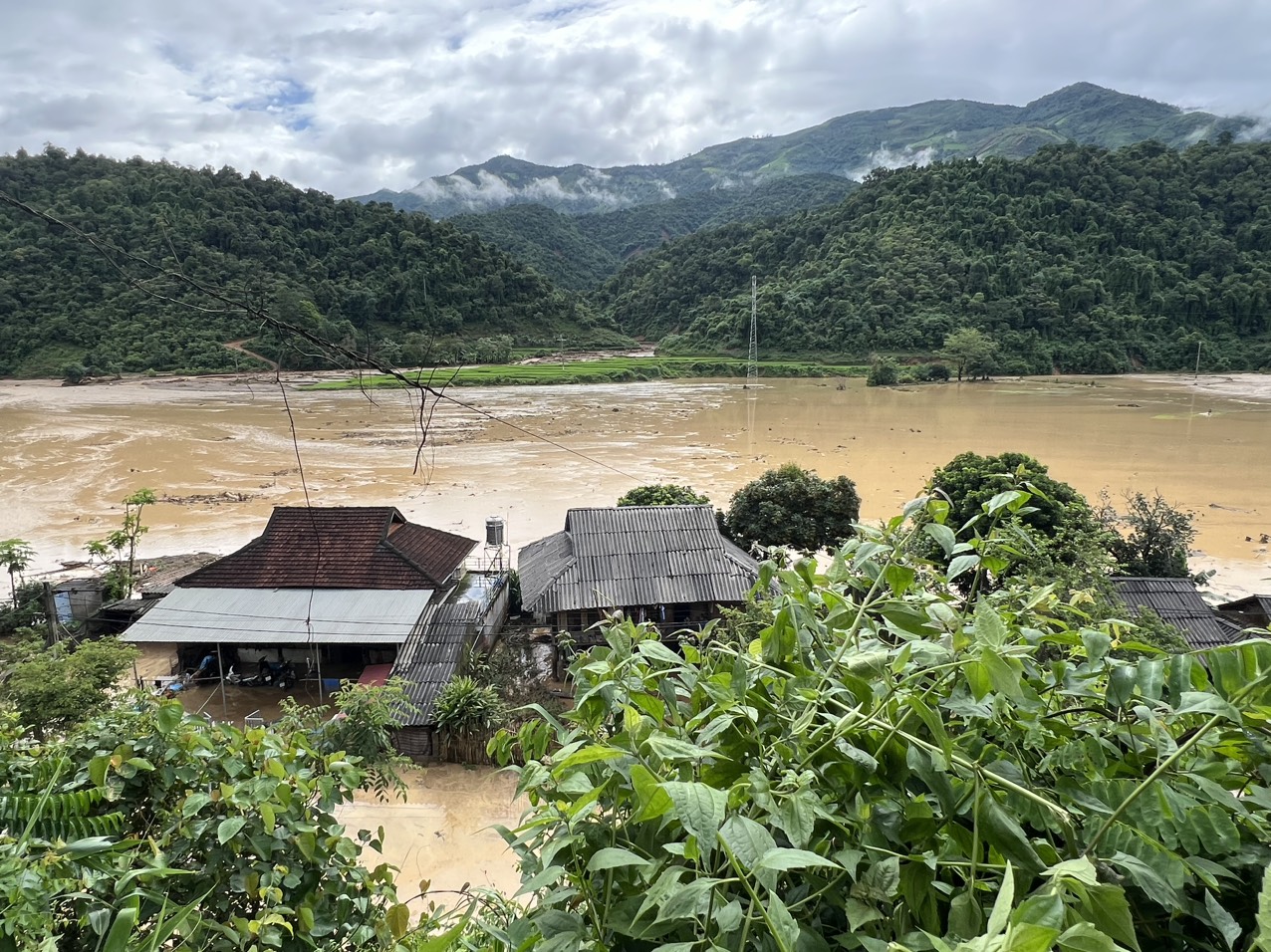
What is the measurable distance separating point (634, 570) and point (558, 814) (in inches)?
450

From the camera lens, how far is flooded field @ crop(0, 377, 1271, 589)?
73.8 ft

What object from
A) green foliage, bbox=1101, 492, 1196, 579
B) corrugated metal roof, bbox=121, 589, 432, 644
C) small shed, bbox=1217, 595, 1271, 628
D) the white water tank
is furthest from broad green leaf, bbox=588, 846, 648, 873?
green foliage, bbox=1101, 492, 1196, 579

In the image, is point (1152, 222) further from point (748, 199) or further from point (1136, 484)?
point (748, 199)

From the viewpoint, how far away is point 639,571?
488 inches

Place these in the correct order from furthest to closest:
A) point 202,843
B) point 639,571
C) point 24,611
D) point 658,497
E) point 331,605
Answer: point 658,497 → point 24,611 → point 639,571 → point 331,605 → point 202,843

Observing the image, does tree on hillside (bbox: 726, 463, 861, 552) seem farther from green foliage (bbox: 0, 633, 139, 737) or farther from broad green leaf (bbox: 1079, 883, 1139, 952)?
broad green leaf (bbox: 1079, 883, 1139, 952)

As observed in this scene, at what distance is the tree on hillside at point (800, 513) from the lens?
14.8 metres

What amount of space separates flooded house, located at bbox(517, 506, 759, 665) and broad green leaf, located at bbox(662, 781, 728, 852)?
1053 centimetres

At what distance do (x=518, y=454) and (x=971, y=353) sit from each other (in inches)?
1611

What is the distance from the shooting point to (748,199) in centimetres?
15612

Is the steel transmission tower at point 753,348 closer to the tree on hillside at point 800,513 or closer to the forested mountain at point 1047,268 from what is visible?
the forested mountain at point 1047,268

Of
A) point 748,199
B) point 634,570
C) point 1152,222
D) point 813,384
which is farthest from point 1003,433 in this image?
point 748,199

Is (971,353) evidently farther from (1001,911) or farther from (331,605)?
(1001,911)

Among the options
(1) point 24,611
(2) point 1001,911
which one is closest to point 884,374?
(1) point 24,611
